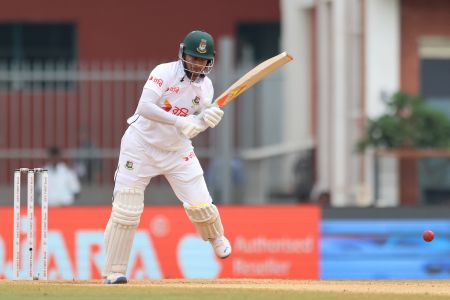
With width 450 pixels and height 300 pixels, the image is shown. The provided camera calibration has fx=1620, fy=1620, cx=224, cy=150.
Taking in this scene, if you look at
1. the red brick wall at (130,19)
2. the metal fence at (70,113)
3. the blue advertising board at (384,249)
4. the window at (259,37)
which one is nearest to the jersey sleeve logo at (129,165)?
the blue advertising board at (384,249)

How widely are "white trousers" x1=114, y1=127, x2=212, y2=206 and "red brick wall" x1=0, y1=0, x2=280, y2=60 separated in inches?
575

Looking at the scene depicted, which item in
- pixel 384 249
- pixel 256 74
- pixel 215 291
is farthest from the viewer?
pixel 384 249

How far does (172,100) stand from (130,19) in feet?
49.8

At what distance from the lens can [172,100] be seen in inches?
500

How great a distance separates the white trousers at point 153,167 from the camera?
12.8 m

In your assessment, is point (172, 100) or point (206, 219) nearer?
point (172, 100)

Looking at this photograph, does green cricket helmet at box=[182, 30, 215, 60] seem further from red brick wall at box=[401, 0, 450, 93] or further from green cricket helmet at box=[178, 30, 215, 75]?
red brick wall at box=[401, 0, 450, 93]

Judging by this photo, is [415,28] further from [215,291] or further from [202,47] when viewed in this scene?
[215,291]

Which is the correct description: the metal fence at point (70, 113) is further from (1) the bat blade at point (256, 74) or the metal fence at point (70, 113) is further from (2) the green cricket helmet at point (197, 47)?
(2) the green cricket helmet at point (197, 47)

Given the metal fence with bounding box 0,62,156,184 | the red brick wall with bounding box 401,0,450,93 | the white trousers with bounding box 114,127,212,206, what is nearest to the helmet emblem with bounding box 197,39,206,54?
the white trousers with bounding box 114,127,212,206

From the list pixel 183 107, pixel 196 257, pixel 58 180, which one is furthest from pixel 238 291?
pixel 58 180

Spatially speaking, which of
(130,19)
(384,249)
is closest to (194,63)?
(384,249)

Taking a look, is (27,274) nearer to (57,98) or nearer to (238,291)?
(238,291)

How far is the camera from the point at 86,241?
18.0 m
